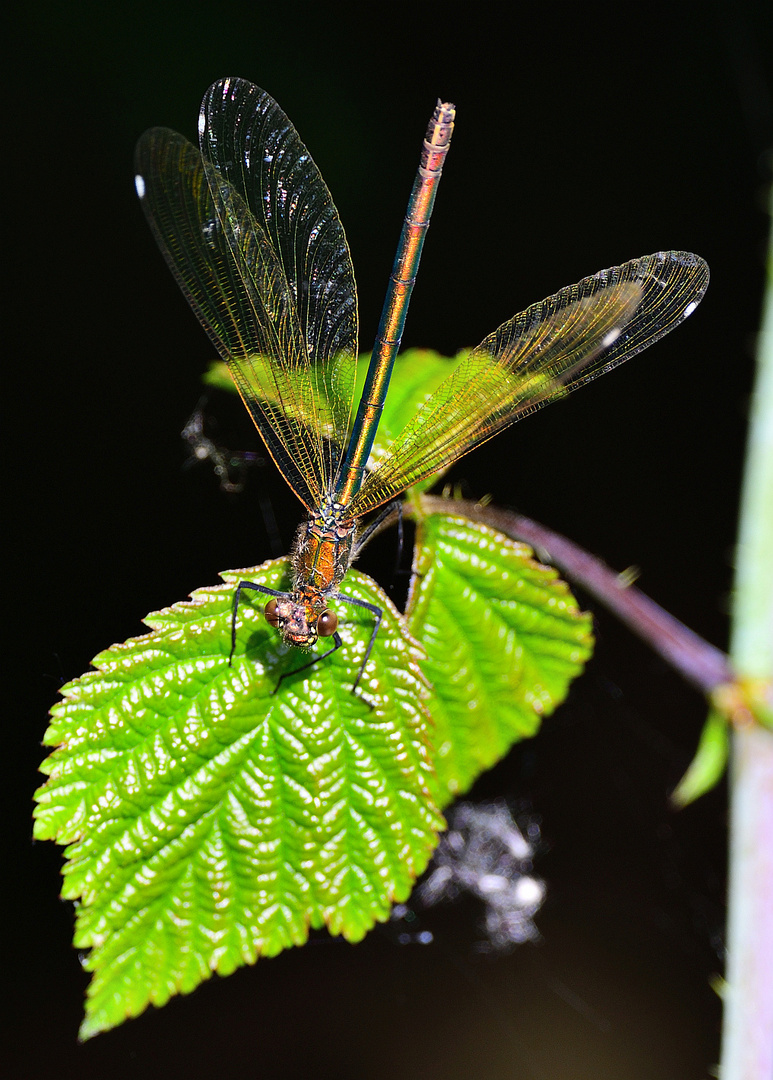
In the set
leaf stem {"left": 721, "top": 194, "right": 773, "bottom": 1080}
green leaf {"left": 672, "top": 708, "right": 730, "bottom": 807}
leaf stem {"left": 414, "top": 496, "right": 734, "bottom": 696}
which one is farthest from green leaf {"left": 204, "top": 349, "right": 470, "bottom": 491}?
green leaf {"left": 672, "top": 708, "right": 730, "bottom": 807}

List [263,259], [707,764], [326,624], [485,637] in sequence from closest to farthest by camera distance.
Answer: [707,764]
[326,624]
[485,637]
[263,259]

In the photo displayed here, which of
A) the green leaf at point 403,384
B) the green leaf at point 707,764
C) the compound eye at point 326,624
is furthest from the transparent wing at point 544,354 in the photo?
the green leaf at point 707,764

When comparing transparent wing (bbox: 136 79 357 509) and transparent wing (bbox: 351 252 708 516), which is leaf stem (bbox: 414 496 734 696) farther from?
transparent wing (bbox: 136 79 357 509)

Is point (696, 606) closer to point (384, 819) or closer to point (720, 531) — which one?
point (720, 531)

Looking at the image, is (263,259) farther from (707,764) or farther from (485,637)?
(707,764)

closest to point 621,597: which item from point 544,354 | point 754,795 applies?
point 754,795

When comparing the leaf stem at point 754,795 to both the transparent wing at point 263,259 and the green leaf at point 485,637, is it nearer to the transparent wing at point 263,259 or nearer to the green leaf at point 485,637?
the green leaf at point 485,637
